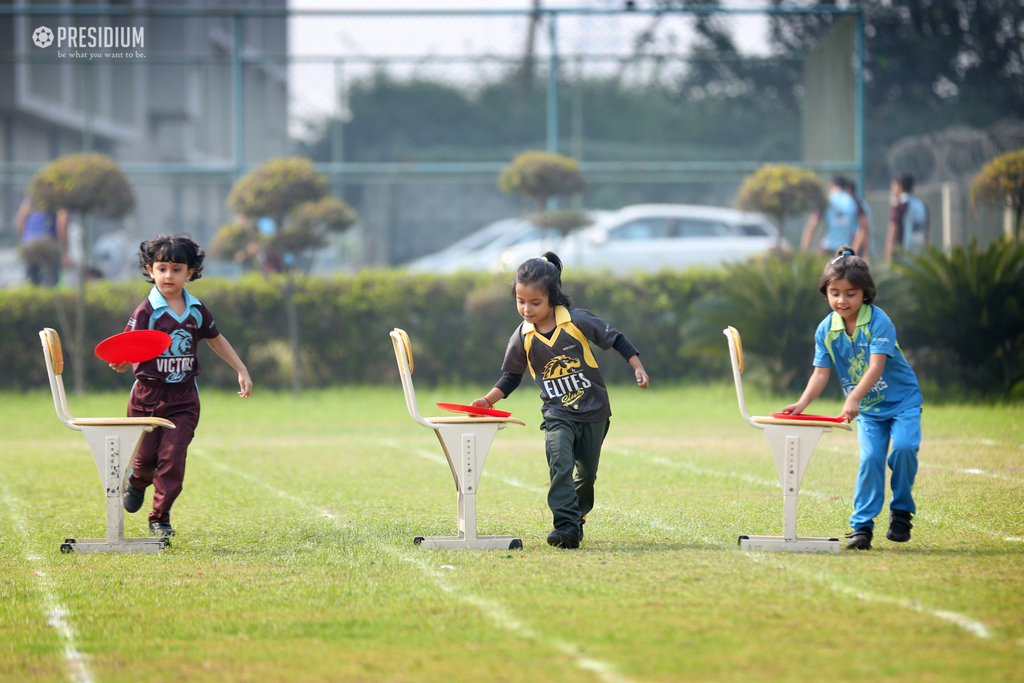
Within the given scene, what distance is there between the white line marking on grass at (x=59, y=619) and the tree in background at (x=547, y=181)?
31.0 ft

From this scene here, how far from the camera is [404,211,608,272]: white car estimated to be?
16.9 meters

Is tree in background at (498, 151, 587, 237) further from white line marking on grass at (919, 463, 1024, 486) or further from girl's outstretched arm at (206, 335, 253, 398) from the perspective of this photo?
girl's outstretched arm at (206, 335, 253, 398)

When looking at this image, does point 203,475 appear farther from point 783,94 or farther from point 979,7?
point 979,7

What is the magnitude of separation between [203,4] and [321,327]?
23716 mm

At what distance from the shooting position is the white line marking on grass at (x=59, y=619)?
3.56m

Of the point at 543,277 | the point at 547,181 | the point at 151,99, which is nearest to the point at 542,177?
the point at 547,181

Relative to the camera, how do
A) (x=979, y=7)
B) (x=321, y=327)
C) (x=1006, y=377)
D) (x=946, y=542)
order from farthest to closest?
1. (x=979, y=7)
2. (x=321, y=327)
3. (x=1006, y=377)
4. (x=946, y=542)

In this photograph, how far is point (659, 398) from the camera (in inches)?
529

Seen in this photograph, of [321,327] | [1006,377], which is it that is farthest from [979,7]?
[321,327]

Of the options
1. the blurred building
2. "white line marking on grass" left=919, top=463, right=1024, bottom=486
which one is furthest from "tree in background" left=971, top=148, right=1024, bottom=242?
the blurred building

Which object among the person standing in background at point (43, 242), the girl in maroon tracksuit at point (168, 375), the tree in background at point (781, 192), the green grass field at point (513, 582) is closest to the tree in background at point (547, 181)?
the tree in background at point (781, 192)

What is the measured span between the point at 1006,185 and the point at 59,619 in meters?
12.2

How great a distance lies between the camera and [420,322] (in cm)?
1472

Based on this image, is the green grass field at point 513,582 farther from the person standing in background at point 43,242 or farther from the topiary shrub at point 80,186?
A: the person standing in background at point 43,242
